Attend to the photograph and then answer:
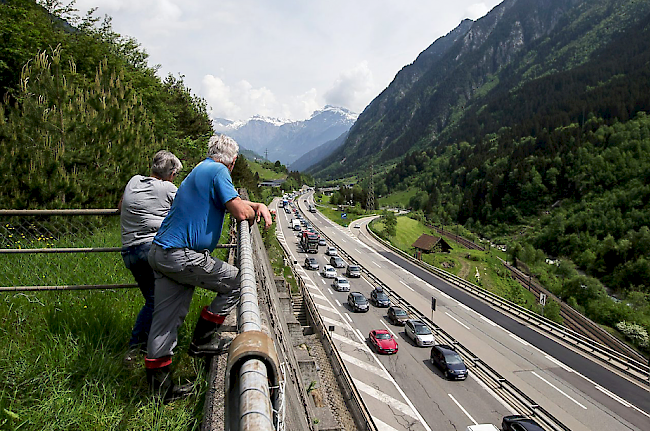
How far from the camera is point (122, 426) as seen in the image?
105 inches

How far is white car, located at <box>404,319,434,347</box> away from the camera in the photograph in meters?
24.9

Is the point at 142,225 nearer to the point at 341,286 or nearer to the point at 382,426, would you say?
the point at 382,426

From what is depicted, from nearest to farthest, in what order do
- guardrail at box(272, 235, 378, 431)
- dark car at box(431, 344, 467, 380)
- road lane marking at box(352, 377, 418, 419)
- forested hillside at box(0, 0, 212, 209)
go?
forested hillside at box(0, 0, 212, 209), guardrail at box(272, 235, 378, 431), road lane marking at box(352, 377, 418, 419), dark car at box(431, 344, 467, 380)

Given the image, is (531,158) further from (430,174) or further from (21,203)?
(21,203)

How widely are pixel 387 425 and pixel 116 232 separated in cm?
1489

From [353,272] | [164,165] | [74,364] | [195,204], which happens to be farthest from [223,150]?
[353,272]

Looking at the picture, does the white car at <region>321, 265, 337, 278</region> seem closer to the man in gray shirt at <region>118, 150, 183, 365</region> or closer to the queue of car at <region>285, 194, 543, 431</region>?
the queue of car at <region>285, 194, 543, 431</region>

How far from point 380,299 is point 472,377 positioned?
1247cm

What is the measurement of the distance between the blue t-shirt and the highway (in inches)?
661

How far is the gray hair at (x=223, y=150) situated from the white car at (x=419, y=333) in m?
24.5

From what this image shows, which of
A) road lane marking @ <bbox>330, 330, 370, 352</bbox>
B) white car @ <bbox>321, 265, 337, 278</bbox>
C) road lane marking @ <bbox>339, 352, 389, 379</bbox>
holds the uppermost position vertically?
white car @ <bbox>321, 265, 337, 278</bbox>

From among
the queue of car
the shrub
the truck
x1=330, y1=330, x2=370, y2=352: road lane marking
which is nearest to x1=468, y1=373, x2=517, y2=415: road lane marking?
the queue of car

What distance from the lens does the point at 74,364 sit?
3.22 meters

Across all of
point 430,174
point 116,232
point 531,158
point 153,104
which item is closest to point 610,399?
point 116,232
